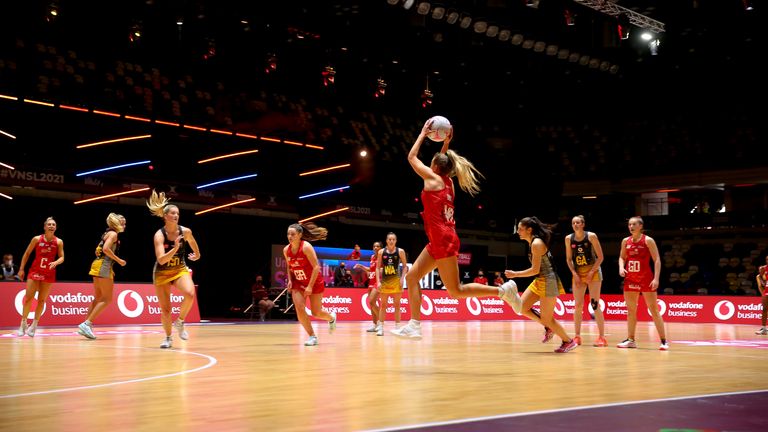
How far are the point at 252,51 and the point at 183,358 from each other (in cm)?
2063

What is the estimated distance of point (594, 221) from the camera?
3916 cm

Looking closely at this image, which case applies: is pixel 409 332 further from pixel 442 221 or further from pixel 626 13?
pixel 626 13

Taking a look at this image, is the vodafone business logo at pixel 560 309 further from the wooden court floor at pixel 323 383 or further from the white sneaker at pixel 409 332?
the white sneaker at pixel 409 332

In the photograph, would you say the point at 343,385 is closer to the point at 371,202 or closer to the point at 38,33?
the point at 38,33

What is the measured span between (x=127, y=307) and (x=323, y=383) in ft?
46.4

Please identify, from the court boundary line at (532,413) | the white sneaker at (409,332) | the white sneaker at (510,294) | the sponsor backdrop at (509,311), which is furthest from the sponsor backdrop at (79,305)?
the court boundary line at (532,413)

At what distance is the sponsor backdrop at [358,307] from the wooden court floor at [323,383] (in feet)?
22.5

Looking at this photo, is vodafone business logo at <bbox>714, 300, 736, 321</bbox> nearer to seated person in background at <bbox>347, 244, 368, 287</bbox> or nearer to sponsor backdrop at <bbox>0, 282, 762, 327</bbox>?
sponsor backdrop at <bbox>0, 282, 762, 327</bbox>

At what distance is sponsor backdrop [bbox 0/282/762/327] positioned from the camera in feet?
60.3

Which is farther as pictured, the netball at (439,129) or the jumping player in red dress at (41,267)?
the jumping player in red dress at (41,267)

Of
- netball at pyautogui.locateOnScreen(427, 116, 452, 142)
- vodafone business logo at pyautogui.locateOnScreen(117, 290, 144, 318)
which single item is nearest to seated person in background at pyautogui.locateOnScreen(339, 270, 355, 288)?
vodafone business logo at pyautogui.locateOnScreen(117, 290, 144, 318)

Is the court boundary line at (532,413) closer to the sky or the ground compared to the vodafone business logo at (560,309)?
closer to the sky

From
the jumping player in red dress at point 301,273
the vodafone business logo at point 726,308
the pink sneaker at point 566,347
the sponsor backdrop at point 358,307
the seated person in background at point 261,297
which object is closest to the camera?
the pink sneaker at point 566,347

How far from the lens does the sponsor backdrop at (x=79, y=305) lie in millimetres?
17516
